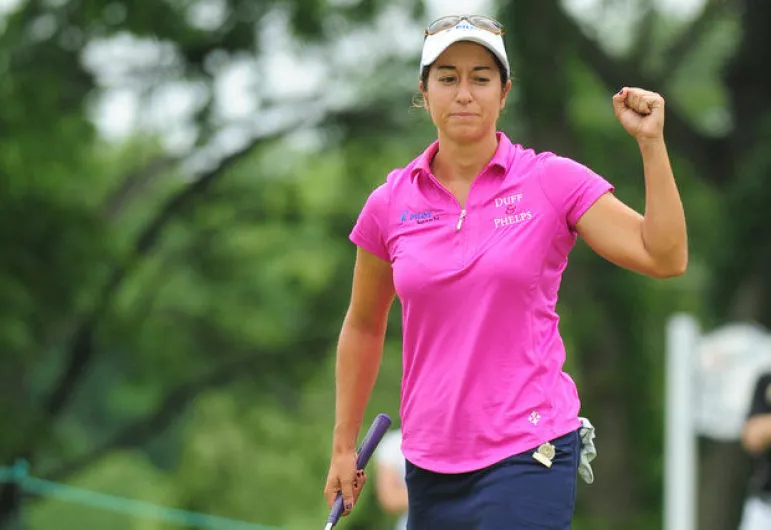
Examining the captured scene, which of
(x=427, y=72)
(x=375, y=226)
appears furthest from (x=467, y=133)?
(x=375, y=226)

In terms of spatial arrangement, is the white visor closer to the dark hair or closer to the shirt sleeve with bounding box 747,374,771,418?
the dark hair

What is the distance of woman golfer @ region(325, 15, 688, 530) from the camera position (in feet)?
10.9

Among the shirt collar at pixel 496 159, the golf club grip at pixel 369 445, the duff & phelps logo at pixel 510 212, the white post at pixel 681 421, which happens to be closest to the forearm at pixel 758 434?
the white post at pixel 681 421

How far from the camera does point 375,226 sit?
3613 millimetres

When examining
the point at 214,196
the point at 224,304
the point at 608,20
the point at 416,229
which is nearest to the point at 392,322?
the point at 214,196

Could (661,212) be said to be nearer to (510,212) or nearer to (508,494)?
(510,212)

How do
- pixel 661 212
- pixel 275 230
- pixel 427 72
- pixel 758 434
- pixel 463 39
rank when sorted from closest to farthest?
pixel 661 212 < pixel 463 39 < pixel 427 72 < pixel 758 434 < pixel 275 230

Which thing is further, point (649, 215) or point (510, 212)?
point (510, 212)

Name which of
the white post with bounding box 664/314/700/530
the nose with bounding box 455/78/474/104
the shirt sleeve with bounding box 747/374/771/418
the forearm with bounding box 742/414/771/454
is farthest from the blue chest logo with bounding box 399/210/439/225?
the white post with bounding box 664/314/700/530

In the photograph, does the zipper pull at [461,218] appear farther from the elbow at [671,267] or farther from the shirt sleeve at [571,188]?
the elbow at [671,267]

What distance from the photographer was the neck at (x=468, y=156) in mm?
3482

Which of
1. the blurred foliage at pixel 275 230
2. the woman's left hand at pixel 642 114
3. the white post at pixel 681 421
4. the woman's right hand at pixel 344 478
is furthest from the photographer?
the blurred foliage at pixel 275 230

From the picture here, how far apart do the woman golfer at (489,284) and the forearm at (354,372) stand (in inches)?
11.7

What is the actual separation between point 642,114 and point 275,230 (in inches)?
678
